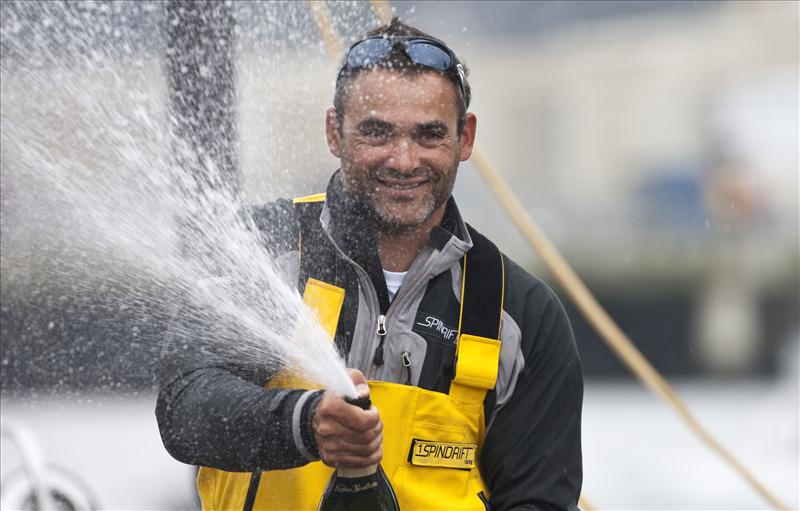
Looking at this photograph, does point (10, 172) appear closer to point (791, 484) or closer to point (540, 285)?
point (540, 285)

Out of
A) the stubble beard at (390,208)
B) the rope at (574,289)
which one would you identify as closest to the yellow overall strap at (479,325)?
the stubble beard at (390,208)

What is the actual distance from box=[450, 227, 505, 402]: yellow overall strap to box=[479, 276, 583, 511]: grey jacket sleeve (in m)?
0.06

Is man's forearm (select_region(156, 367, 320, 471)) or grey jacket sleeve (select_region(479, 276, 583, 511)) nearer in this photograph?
man's forearm (select_region(156, 367, 320, 471))

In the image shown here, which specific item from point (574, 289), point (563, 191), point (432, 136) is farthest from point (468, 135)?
point (563, 191)

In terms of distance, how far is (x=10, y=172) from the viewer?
5180 millimetres

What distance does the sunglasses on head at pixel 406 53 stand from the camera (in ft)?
7.25

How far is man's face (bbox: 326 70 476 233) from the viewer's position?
2.20 metres

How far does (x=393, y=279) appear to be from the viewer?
2240 mm

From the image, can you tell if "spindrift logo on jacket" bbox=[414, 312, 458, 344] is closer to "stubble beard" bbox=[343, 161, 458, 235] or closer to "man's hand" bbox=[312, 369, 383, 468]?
"stubble beard" bbox=[343, 161, 458, 235]

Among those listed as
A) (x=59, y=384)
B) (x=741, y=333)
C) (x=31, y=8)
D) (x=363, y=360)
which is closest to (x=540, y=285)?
(x=363, y=360)

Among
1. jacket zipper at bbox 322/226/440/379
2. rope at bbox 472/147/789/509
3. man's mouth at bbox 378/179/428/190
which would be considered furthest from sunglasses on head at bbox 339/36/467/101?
rope at bbox 472/147/789/509

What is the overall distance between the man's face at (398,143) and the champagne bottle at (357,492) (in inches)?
19.3

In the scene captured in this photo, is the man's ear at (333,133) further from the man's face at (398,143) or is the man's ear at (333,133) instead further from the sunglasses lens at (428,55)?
the sunglasses lens at (428,55)

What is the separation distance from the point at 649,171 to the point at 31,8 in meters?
9.71
